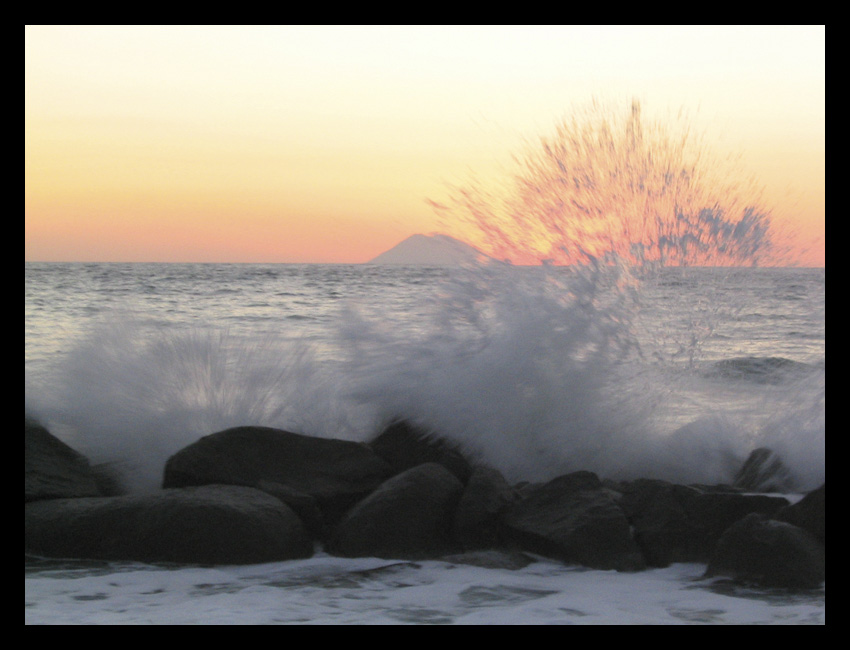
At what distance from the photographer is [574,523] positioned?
391 cm

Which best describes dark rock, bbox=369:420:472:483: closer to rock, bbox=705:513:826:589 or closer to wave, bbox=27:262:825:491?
wave, bbox=27:262:825:491

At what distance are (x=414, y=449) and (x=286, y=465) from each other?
859 mm

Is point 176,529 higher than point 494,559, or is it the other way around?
point 176,529

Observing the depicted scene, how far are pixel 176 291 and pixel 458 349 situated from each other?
1572cm

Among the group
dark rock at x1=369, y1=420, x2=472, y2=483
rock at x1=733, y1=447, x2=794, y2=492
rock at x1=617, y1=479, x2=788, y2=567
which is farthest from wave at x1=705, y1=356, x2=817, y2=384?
dark rock at x1=369, y1=420, x2=472, y2=483

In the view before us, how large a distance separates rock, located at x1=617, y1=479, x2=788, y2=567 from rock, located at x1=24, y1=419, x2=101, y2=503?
3339 mm

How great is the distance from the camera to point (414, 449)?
493 centimetres

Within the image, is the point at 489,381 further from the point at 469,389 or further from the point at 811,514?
the point at 811,514

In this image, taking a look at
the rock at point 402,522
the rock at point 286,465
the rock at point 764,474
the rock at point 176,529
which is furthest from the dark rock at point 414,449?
the rock at point 764,474

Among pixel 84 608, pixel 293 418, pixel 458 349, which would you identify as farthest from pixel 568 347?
pixel 84 608

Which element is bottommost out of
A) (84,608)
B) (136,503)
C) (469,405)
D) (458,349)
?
(84,608)

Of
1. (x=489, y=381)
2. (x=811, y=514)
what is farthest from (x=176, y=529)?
(x=811, y=514)
